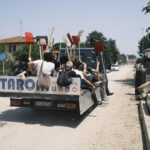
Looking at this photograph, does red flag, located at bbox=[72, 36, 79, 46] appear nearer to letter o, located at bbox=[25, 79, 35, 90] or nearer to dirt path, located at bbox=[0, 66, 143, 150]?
dirt path, located at bbox=[0, 66, 143, 150]

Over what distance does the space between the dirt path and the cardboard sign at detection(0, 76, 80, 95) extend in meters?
0.90

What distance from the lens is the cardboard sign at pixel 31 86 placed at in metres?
5.24

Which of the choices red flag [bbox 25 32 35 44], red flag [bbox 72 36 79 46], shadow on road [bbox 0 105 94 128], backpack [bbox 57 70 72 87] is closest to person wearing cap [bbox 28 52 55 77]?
backpack [bbox 57 70 72 87]

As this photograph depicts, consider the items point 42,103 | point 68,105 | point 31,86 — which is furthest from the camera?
point 42,103

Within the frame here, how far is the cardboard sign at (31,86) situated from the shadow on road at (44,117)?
3.02 ft

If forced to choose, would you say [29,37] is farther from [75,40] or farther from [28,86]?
[28,86]

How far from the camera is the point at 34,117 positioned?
6.40m

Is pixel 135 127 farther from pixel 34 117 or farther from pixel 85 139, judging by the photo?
pixel 34 117

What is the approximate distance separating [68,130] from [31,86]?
1470 mm

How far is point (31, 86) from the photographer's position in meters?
5.56

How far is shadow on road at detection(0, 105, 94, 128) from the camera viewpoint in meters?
5.84

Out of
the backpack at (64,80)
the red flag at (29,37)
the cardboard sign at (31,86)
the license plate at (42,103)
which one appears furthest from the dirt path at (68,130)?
the red flag at (29,37)

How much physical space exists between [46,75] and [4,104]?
361cm

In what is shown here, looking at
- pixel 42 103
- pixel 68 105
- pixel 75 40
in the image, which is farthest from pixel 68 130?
pixel 75 40
